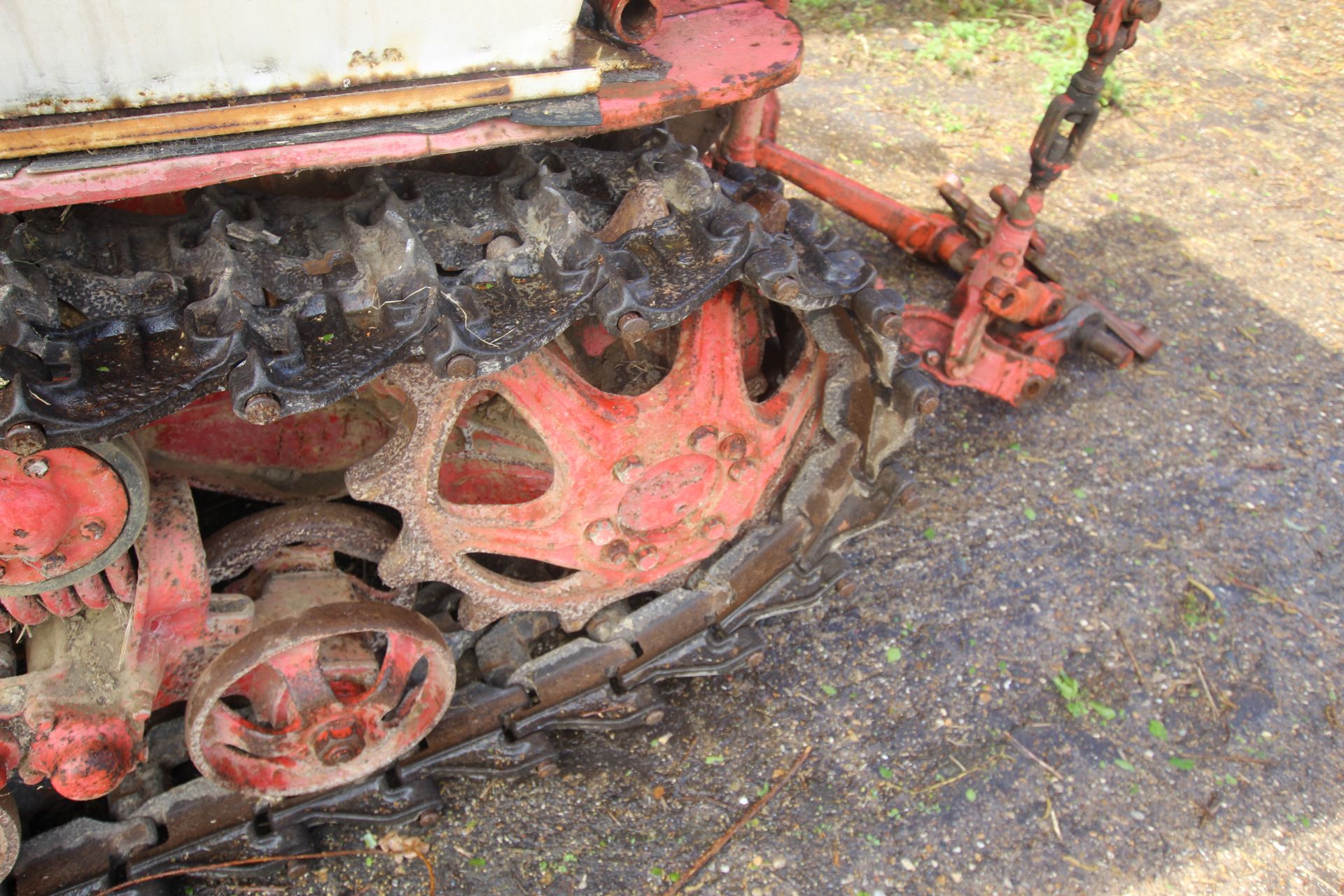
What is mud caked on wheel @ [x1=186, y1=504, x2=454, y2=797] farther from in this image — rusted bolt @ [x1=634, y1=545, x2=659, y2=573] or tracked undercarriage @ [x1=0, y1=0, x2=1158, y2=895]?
rusted bolt @ [x1=634, y1=545, x2=659, y2=573]

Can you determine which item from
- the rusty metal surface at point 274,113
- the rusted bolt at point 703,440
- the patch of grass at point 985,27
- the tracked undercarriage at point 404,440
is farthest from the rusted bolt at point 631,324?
the patch of grass at point 985,27

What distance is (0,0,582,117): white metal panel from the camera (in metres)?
1.35

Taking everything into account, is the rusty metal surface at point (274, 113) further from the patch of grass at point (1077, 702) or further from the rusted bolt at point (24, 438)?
the patch of grass at point (1077, 702)

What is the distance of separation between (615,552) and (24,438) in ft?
A: 3.90

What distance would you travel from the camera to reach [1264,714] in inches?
108

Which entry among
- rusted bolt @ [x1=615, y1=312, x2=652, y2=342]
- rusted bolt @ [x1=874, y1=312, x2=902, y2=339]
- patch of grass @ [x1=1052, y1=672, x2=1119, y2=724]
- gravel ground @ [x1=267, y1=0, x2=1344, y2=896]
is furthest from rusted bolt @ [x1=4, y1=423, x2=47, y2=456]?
patch of grass @ [x1=1052, y1=672, x2=1119, y2=724]

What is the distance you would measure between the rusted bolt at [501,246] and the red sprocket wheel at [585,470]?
9.6 inches

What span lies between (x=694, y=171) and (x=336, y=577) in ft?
3.80

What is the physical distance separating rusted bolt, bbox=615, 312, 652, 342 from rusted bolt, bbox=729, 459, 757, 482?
2.03 feet

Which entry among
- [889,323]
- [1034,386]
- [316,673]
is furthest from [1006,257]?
[316,673]

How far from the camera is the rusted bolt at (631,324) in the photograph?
1755mm

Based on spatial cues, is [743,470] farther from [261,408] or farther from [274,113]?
[274,113]

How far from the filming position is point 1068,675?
2.79 m

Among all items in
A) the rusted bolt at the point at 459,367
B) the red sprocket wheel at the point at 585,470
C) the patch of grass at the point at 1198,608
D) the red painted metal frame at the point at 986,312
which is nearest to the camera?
the rusted bolt at the point at 459,367
